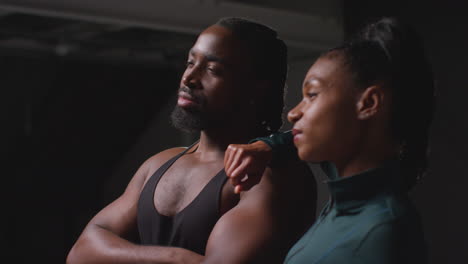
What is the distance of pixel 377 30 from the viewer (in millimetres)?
939

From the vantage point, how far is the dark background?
10.6 feet

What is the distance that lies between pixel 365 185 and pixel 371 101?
118mm

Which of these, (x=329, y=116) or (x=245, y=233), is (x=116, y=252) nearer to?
(x=245, y=233)

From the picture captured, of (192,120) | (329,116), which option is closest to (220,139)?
(192,120)

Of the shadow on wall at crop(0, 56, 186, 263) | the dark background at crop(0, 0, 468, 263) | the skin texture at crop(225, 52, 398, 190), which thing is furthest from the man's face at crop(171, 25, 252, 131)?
the shadow on wall at crop(0, 56, 186, 263)

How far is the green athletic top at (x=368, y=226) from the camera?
33.5 inches

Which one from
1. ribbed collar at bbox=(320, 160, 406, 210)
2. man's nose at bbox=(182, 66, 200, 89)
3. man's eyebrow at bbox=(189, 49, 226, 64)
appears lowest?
ribbed collar at bbox=(320, 160, 406, 210)

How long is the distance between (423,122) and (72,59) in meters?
4.45

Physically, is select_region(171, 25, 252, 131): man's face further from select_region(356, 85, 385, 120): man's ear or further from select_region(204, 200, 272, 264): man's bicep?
select_region(356, 85, 385, 120): man's ear

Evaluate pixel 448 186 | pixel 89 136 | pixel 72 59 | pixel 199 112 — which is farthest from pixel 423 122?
pixel 89 136

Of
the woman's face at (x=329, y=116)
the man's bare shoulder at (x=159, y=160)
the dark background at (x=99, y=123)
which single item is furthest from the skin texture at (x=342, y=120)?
the dark background at (x=99, y=123)

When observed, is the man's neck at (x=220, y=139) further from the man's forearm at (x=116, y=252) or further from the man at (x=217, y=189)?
the man's forearm at (x=116, y=252)

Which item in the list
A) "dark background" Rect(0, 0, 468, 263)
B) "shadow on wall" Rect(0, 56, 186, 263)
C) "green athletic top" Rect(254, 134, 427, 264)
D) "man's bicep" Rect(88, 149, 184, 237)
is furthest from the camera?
"shadow on wall" Rect(0, 56, 186, 263)

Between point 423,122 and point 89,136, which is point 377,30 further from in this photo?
point 89,136
